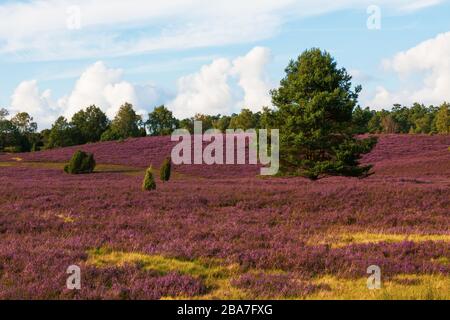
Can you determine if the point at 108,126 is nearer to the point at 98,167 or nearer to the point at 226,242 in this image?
the point at 98,167

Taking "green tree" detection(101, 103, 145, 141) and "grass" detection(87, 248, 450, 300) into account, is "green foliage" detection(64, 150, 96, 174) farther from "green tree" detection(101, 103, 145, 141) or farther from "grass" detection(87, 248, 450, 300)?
"green tree" detection(101, 103, 145, 141)

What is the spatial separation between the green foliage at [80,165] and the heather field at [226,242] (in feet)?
83.5

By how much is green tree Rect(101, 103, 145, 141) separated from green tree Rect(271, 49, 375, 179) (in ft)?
261

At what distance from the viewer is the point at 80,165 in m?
49.8

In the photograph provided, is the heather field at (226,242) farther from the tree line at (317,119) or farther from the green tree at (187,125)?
the green tree at (187,125)

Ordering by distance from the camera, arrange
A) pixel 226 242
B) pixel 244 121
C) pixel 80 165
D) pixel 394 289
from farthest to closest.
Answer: pixel 244 121, pixel 80 165, pixel 226 242, pixel 394 289

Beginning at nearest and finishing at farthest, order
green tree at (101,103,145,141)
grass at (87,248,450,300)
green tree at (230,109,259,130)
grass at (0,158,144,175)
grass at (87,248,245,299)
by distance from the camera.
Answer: grass at (87,248,450,300), grass at (87,248,245,299), grass at (0,158,144,175), green tree at (230,109,259,130), green tree at (101,103,145,141)

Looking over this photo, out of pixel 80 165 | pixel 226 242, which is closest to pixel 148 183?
pixel 226 242

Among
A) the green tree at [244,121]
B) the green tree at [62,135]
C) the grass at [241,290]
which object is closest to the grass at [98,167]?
the green tree at [62,135]

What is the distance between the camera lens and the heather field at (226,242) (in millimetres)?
7918

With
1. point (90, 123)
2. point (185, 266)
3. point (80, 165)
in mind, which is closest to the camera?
point (185, 266)

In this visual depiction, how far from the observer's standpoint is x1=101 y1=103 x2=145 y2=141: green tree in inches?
4202

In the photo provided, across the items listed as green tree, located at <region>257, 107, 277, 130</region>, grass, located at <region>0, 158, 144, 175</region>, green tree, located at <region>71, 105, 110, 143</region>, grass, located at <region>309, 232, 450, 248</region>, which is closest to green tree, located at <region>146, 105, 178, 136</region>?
green tree, located at <region>71, 105, 110, 143</region>

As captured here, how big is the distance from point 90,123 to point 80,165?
69.6m
